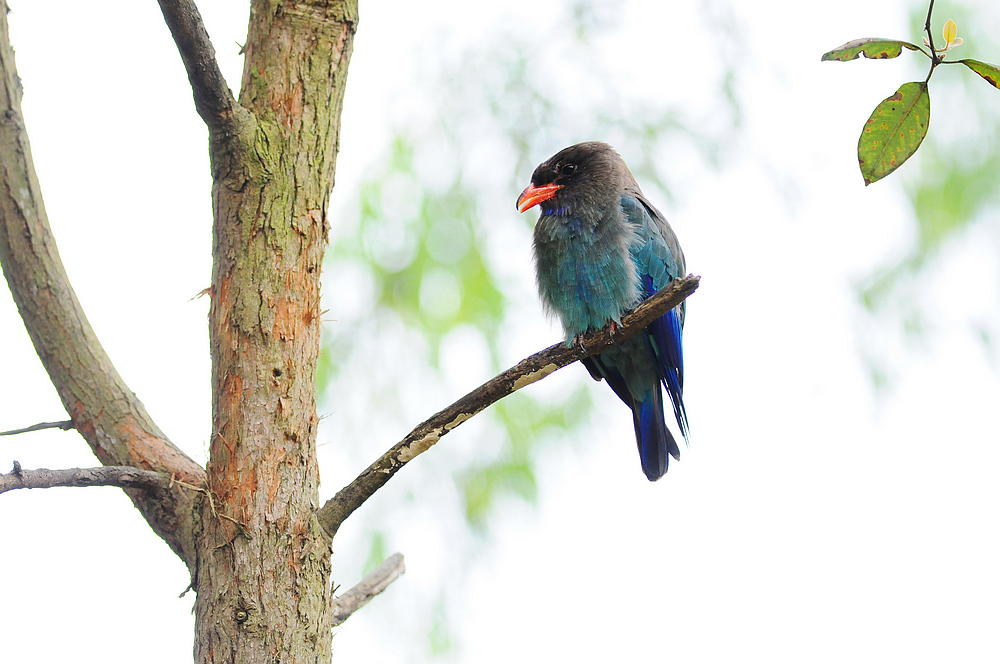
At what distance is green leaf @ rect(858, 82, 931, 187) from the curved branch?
1.81 m

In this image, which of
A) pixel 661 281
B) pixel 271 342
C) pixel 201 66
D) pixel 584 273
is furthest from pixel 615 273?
pixel 201 66

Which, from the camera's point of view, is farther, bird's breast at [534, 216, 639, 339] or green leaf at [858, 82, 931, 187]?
bird's breast at [534, 216, 639, 339]

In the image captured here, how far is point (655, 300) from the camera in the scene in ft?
7.55

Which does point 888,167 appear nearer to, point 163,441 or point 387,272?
point 163,441

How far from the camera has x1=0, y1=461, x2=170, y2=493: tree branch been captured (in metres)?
1.92

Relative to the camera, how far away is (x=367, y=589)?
2.81 metres

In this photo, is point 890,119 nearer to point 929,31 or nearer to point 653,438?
point 929,31

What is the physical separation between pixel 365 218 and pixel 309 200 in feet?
8.15

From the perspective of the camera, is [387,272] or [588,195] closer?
[588,195]

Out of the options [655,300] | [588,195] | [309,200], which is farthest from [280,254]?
[588,195]

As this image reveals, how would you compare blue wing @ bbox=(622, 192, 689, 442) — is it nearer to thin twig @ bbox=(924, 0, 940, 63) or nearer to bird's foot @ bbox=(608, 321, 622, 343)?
bird's foot @ bbox=(608, 321, 622, 343)

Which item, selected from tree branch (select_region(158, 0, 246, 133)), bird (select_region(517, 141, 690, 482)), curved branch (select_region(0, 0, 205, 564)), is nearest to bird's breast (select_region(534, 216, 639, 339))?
bird (select_region(517, 141, 690, 482))

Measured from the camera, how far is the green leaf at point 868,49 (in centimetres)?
151

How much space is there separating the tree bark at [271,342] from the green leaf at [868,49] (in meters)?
1.52
